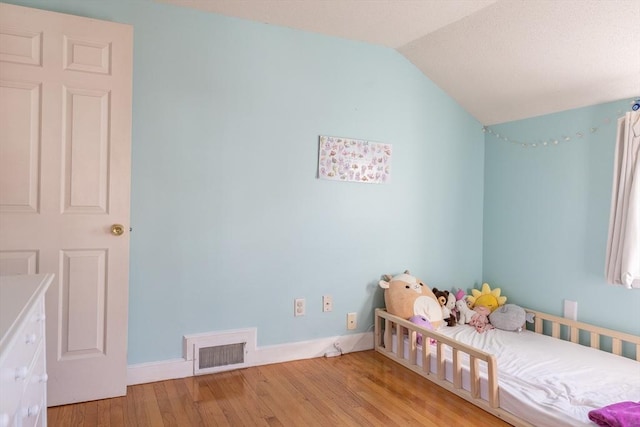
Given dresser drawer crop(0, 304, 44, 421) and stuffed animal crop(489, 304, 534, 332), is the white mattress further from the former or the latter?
dresser drawer crop(0, 304, 44, 421)

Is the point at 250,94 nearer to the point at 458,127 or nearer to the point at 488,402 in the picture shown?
the point at 458,127

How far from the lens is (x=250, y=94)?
8.54 feet

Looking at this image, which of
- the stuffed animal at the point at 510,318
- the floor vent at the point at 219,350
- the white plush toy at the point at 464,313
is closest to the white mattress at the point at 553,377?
the stuffed animal at the point at 510,318

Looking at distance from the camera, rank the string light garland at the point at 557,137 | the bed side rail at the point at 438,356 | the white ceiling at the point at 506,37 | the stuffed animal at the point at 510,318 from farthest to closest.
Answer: the stuffed animal at the point at 510,318 → the string light garland at the point at 557,137 → the white ceiling at the point at 506,37 → the bed side rail at the point at 438,356

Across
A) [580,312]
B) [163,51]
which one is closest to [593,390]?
[580,312]

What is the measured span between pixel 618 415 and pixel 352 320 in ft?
5.25

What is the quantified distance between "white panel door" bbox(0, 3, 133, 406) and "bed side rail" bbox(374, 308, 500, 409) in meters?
1.62

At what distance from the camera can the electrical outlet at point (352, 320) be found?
2955mm

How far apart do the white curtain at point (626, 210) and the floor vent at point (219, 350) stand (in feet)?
7.16

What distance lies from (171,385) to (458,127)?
107 inches

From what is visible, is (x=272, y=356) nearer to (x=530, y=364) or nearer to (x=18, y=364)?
(x=530, y=364)

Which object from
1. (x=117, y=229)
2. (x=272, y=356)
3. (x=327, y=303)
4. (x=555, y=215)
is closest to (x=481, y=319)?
(x=555, y=215)

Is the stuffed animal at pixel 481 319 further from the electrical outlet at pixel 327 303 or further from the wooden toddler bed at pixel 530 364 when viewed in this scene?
the electrical outlet at pixel 327 303

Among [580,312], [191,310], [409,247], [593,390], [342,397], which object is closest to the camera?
[593,390]
